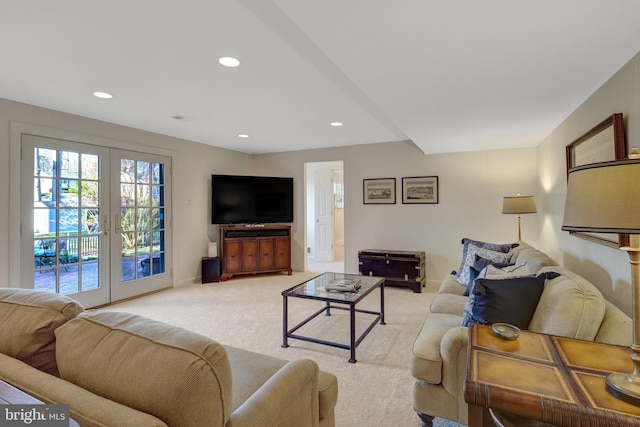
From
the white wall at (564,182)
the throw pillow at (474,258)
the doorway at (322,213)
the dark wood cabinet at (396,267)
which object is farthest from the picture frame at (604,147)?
the doorway at (322,213)

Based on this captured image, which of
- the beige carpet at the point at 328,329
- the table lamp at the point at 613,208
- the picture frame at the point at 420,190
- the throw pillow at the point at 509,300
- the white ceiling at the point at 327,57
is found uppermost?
the white ceiling at the point at 327,57

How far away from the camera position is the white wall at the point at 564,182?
1.79m

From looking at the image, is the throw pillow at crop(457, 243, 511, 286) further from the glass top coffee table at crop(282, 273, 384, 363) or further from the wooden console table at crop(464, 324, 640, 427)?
the wooden console table at crop(464, 324, 640, 427)

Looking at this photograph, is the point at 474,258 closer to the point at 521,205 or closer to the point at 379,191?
the point at 521,205

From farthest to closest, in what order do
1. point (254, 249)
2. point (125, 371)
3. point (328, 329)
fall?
1. point (254, 249)
2. point (328, 329)
3. point (125, 371)

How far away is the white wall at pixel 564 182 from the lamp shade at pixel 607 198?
Result: 1.21 m

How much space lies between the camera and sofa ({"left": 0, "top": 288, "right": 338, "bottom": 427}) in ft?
2.49

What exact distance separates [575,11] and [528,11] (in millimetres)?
206

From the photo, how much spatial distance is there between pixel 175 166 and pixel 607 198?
491 centimetres

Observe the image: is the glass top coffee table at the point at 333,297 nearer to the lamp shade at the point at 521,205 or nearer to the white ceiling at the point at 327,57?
the white ceiling at the point at 327,57

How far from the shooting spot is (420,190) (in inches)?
193

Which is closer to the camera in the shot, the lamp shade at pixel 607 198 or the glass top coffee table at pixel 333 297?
the lamp shade at pixel 607 198

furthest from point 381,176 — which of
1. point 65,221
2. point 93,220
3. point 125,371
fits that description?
point 125,371

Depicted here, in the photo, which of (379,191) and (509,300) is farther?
(379,191)
